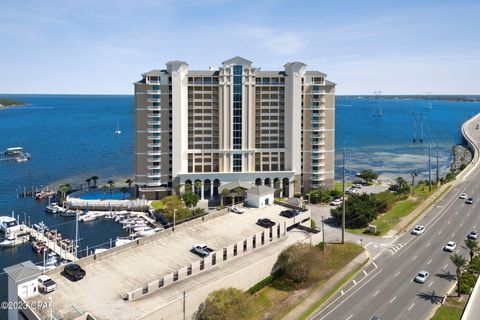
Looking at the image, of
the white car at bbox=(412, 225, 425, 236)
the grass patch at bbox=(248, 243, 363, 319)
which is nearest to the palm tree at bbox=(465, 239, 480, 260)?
the white car at bbox=(412, 225, 425, 236)

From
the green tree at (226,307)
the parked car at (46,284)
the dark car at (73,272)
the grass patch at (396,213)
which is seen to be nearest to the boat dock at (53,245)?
the dark car at (73,272)

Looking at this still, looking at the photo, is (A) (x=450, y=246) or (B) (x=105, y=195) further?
(B) (x=105, y=195)

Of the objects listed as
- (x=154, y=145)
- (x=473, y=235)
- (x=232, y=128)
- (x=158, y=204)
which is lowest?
(x=473, y=235)

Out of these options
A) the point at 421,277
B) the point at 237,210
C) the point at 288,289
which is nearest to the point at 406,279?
Answer: the point at 421,277

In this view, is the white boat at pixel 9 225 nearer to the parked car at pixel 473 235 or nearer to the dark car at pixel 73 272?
the dark car at pixel 73 272

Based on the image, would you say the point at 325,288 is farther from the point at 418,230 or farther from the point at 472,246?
the point at 418,230
